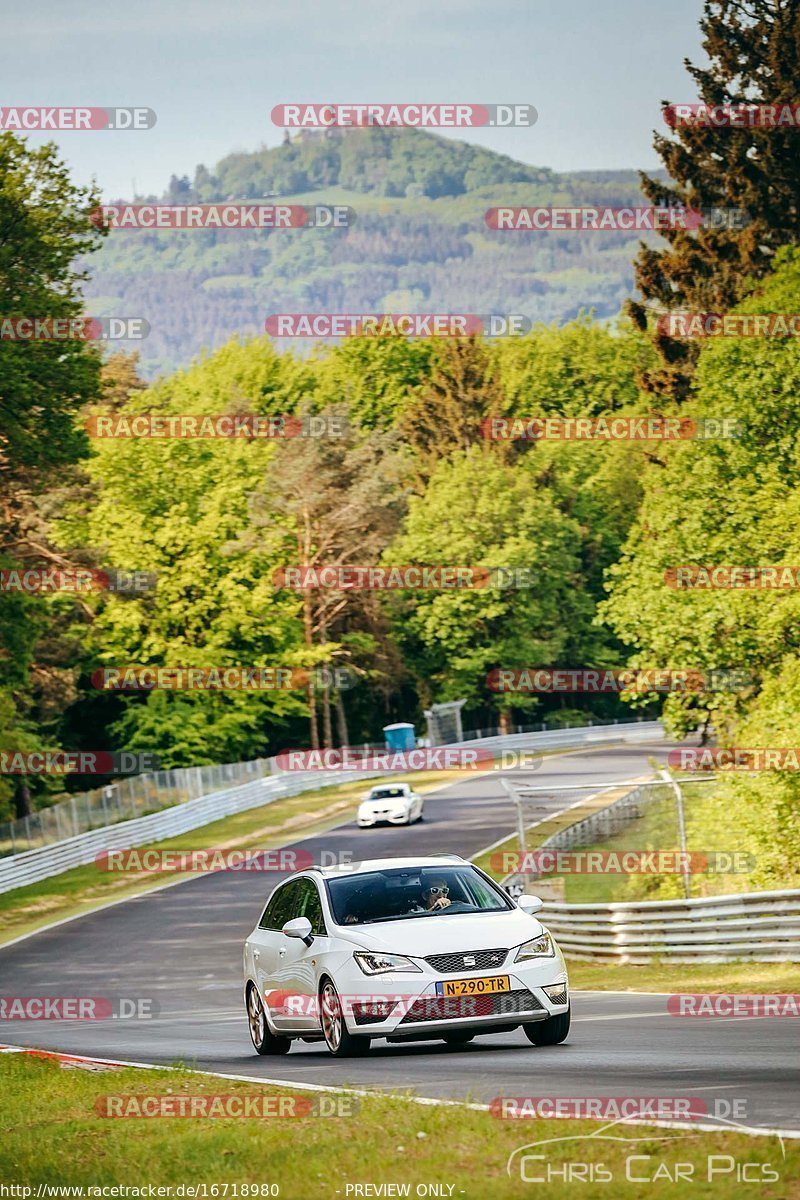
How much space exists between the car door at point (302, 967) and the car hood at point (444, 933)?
47 cm

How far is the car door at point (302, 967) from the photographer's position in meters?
13.5

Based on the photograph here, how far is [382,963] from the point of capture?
12.7 m

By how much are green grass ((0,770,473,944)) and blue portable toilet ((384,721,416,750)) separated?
18.3 ft

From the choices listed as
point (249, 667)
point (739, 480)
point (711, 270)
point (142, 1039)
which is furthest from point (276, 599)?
point (142, 1039)
